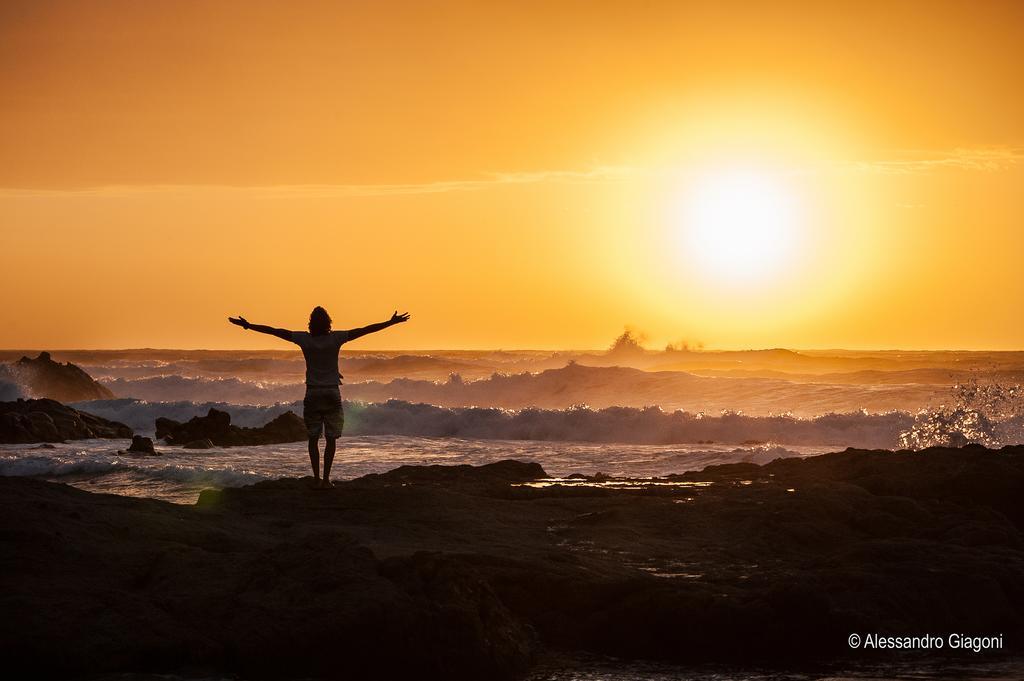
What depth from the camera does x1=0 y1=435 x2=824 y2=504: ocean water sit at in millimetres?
18703

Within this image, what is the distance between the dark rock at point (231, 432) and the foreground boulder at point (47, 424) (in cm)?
224

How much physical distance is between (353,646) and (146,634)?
130cm

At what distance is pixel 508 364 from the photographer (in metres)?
97.4

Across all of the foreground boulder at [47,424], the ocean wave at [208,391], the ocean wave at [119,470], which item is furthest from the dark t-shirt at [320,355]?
the ocean wave at [208,391]

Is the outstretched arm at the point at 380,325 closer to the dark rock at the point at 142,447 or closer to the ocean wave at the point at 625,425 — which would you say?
the dark rock at the point at 142,447

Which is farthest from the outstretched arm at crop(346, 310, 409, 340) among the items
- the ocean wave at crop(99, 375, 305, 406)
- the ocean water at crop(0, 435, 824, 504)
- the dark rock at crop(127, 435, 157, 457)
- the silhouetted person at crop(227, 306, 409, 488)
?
the ocean wave at crop(99, 375, 305, 406)

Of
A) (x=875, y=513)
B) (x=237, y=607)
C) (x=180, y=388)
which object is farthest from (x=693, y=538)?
(x=180, y=388)

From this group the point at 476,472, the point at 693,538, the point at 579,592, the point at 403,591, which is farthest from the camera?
the point at 476,472

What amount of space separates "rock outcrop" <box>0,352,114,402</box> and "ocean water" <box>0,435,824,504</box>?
1968cm

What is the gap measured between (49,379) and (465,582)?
44.1 meters

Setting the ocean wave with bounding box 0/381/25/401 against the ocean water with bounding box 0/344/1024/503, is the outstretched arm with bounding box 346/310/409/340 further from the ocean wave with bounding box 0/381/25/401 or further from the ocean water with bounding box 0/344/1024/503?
the ocean wave with bounding box 0/381/25/401

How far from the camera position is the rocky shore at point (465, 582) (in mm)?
7809

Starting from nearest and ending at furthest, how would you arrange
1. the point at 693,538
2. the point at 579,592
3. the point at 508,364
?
the point at 579,592 → the point at 693,538 → the point at 508,364

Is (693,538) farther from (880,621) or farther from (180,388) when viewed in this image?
(180,388)
